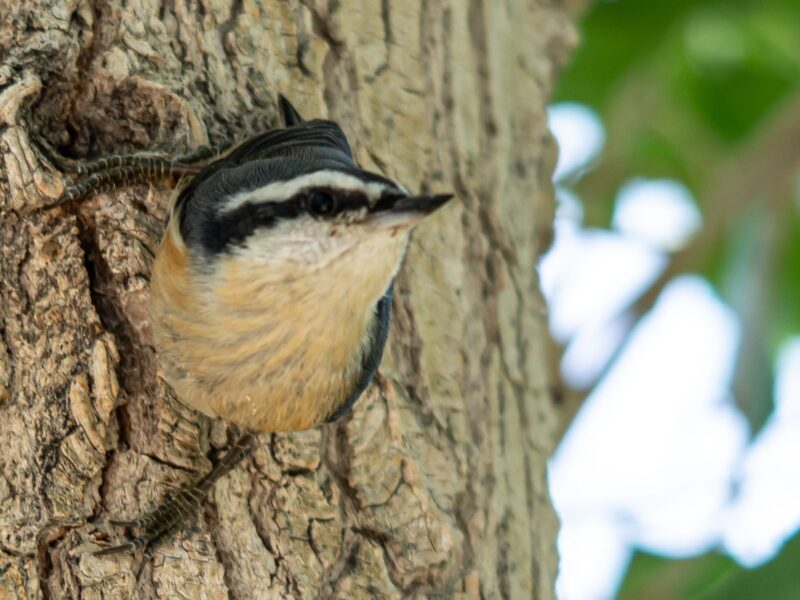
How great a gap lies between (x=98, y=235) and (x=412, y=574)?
0.70m

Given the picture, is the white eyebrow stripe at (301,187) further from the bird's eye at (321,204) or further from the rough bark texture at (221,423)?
the rough bark texture at (221,423)

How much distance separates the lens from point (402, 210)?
1.51 metres

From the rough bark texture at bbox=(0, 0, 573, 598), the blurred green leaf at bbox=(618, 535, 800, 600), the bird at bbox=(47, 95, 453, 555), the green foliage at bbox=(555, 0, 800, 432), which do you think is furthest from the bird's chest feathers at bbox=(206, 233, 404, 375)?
the green foliage at bbox=(555, 0, 800, 432)

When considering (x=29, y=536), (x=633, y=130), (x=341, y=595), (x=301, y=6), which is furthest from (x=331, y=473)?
(x=633, y=130)

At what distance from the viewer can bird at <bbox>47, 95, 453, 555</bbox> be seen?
1.57 metres

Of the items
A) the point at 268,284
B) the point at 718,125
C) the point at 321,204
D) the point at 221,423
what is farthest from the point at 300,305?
the point at 718,125

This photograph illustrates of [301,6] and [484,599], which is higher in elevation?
[301,6]

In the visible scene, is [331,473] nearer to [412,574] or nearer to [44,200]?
[412,574]

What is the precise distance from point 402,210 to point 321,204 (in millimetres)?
120

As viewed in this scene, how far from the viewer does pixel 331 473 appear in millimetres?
1854

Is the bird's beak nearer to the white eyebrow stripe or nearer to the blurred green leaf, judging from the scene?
the white eyebrow stripe

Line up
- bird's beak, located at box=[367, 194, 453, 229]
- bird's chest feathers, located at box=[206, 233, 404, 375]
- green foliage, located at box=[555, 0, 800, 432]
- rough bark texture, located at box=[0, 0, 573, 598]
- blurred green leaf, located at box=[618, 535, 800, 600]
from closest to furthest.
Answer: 1. bird's beak, located at box=[367, 194, 453, 229]
2. bird's chest feathers, located at box=[206, 233, 404, 375]
3. rough bark texture, located at box=[0, 0, 573, 598]
4. blurred green leaf, located at box=[618, 535, 800, 600]
5. green foliage, located at box=[555, 0, 800, 432]

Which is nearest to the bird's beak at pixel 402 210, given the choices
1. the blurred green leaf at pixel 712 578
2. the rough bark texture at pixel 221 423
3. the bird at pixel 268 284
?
the bird at pixel 268 284

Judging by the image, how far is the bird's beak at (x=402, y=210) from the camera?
148 cm
